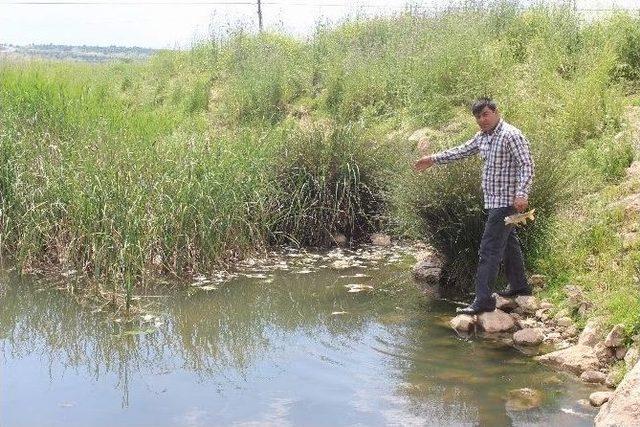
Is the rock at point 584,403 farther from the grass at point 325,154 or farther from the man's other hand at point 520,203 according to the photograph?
the grass at point 325,154

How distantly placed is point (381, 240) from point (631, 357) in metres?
4.95

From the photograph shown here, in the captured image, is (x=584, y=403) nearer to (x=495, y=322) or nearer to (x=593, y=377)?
(x=593, y=377)

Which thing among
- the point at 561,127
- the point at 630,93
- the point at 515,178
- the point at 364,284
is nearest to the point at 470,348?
the point at 515,178

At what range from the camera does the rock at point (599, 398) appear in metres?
5.64

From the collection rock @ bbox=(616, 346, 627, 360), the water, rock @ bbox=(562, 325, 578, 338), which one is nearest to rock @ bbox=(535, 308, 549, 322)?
rock @ bbox=(562, 325, 578, 338)

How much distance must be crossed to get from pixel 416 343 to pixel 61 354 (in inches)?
113

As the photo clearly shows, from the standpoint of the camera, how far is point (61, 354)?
22.5 ft

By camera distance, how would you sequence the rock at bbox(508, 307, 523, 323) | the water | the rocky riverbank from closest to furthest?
the rocky riverbank
the water
the rock at bbox(508, 307, 523, 323)

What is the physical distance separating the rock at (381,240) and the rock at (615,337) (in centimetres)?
447

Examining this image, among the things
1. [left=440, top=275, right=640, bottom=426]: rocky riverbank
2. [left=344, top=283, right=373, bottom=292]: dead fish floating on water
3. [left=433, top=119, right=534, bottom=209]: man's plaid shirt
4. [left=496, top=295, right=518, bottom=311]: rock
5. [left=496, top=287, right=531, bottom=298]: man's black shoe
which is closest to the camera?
[left=440, top=275, right=640, bottom=426]: rocky riverbank

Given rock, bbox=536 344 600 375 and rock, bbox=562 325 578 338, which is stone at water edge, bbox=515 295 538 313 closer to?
rock, bbox=562 325 578 338

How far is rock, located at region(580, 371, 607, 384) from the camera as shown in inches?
240

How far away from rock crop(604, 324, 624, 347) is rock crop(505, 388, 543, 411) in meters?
0.81

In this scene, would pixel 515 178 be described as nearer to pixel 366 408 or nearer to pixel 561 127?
pixel 366 408
